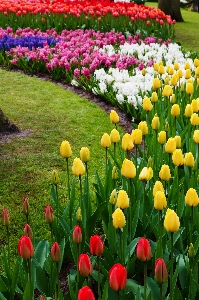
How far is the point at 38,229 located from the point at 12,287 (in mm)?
1147

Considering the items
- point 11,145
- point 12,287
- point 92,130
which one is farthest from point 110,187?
point 92,130

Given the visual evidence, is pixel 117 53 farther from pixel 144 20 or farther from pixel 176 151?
pixel 176 151

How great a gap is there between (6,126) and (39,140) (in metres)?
0.46

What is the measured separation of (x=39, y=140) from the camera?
538 centimetres

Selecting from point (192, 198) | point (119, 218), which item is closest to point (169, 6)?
point (192, 198)

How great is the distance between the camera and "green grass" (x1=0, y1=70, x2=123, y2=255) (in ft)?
13.1

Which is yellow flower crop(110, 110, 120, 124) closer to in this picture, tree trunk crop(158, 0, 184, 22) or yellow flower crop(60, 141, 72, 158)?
yellow flower crop(60, 141, 72, 158)

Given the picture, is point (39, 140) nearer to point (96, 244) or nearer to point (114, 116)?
point (114, 116)

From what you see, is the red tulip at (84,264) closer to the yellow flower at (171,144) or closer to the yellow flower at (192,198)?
the yellow flower at (192,198)

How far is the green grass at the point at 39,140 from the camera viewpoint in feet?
13.1

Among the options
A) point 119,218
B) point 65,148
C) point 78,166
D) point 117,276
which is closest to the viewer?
point 117,276

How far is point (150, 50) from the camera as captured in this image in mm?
9398

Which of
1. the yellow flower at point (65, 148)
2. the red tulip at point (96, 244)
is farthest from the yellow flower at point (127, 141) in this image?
the red tulip at point (96, 244)

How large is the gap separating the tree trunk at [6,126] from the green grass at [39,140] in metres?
0.18
